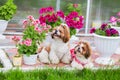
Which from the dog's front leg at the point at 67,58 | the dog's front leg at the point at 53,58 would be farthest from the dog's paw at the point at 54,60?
the dog's front leg at the point at 67,58

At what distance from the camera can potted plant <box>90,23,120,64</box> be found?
5.61 m

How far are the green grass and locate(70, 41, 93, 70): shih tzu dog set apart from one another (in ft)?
0.52

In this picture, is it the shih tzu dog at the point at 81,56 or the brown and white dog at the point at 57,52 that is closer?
the shih tzu dog at the point at 81,56

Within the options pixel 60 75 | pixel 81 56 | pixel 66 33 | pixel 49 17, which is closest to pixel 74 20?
pixel 49 17

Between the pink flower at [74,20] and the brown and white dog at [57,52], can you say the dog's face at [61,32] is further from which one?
the pink flower at [74,20]

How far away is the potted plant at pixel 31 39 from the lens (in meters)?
5.42

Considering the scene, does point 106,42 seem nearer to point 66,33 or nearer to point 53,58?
point 66,33

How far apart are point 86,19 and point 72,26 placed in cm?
134

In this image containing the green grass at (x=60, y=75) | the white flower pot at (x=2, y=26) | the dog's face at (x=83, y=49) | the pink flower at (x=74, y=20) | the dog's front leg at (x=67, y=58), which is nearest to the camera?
the green grass at (x=60, y=75)

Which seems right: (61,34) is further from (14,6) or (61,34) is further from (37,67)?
(14,6)

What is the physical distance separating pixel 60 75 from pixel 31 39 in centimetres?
79

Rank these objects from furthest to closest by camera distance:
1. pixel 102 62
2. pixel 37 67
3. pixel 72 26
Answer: pixel 72 26, pixel 102 62, pixel 37 67

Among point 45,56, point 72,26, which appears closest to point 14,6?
point 72,26

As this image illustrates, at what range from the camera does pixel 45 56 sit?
5.52 meters
